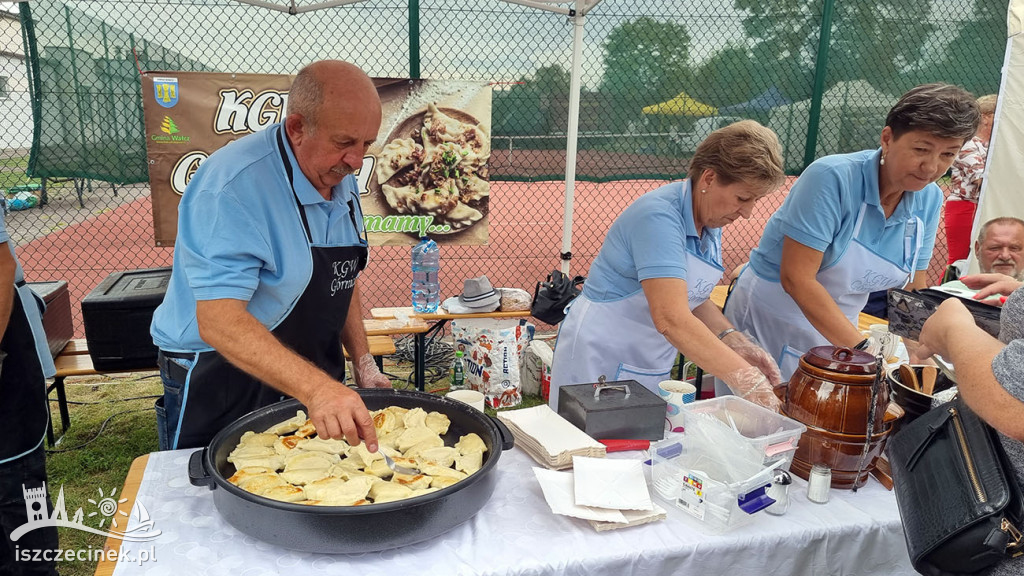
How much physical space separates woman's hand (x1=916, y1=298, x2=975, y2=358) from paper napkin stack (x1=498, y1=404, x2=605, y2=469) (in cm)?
81

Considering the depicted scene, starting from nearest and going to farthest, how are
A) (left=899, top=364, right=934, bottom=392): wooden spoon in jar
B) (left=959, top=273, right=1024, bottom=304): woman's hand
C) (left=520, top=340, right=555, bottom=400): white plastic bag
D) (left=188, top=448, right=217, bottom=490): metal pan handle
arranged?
(left=188, top=448, right=217, bottom=490): metal pan handle, (left=959, top=273, right=1024, bottom=304): woman's hand, (left=899, top=364, right=934, bottom=392): wooden spoon in jar, (left=520, top=340, right=555, bottom=400): white plastic bag

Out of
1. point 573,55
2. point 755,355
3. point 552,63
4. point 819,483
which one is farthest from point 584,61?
point 819,483

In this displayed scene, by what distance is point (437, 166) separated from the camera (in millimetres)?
4742

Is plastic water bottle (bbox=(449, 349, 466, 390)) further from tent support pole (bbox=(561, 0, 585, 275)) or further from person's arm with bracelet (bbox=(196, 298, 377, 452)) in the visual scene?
person's arm with bracelet (bbox=(196, 298, 377, 452))

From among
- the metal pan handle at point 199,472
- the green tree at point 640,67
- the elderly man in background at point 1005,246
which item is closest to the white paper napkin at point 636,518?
the metal pan handle at point 199,472

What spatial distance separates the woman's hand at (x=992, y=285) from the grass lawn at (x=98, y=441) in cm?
328

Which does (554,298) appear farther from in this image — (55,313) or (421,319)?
(55,313)

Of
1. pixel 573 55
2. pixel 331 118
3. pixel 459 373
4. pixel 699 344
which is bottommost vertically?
pixel 459 373

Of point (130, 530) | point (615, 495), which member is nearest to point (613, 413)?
point (615, 495)

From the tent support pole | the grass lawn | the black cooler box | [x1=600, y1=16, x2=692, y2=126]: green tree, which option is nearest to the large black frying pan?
the grass lawn

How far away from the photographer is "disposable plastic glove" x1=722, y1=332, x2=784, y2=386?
7.62 feet

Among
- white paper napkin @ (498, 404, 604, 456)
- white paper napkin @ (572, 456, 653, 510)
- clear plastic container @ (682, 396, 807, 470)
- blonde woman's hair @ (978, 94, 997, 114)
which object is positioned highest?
blonde woman's hair @ (978, 94, 997, 114)

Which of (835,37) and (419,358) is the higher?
(835,37)

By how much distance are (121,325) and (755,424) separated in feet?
11.3
